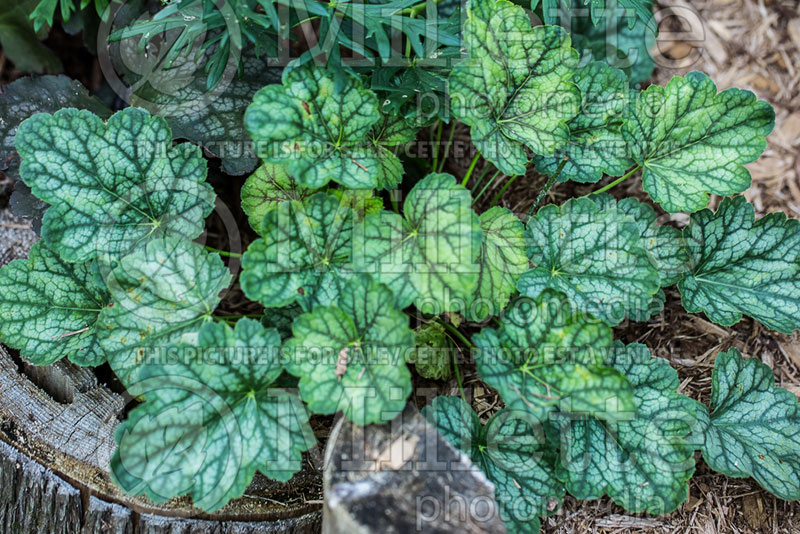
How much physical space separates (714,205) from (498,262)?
45.6 inches

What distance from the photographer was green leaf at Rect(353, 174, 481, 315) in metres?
1.53

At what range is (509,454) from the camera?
1675 mm

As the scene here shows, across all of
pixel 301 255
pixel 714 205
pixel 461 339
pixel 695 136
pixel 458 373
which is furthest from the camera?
pixel 714 205

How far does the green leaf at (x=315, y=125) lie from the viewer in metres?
1.54

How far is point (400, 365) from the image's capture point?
1.46 m

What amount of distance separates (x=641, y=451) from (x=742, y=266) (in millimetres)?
664

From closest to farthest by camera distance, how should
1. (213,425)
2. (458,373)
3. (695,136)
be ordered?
(213,425), (695,136), (458,373)

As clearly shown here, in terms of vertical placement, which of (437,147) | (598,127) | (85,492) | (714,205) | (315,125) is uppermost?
(315,125)

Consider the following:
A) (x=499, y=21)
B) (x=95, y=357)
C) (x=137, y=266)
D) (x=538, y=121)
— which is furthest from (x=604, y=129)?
(x=95, y=357)

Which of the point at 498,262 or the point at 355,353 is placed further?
the point at 498,262

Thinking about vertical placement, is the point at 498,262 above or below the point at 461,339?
above

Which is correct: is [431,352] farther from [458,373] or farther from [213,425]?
[213,425]

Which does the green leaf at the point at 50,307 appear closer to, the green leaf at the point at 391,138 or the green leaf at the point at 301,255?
the green leaf at the point at 301,255

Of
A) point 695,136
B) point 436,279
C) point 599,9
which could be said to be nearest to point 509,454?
point 436,279
